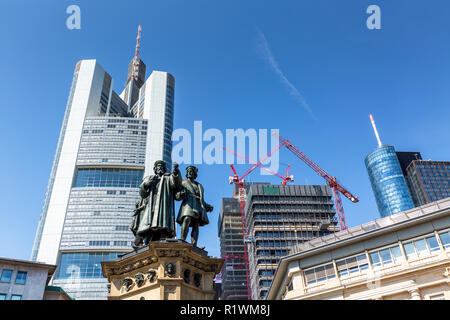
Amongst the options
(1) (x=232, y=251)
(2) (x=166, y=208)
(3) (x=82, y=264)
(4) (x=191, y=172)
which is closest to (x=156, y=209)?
(2) (x=166, y=208)

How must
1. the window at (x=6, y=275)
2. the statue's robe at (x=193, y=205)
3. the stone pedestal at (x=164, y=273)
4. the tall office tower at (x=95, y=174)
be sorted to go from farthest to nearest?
the tall office tower at (x=95, y=174), the window at (x=6, y=275), the statue's robe at (x=193, y=205), the stone pedestal at (x=164, y=273)

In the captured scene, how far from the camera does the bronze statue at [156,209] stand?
41.1 feet

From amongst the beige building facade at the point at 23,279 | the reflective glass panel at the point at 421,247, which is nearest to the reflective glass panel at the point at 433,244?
the reflective glass panel at the point at 421,247

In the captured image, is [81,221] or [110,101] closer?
[81,221]

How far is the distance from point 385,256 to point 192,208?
27521 mm

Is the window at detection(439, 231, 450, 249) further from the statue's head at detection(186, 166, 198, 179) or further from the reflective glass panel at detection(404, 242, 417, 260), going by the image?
the statue's head at detection(186, 166, 198, 179)

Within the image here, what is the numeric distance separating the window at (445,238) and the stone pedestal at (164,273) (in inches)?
1065

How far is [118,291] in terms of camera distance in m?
11.7

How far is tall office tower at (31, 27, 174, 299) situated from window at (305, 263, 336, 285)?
99536 millimetres

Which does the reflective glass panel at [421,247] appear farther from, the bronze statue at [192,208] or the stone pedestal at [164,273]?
the stone pedestal at [164,273]
